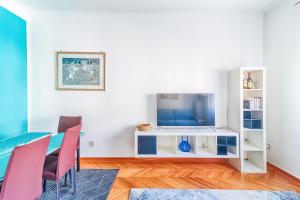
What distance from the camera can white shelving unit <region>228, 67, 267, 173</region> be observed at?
2906 mm

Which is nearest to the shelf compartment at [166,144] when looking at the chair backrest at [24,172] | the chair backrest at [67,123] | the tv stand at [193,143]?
the tv stand at [193,143]

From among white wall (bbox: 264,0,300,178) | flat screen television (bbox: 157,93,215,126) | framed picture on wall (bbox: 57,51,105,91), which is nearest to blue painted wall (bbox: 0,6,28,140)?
framed picture on wall (bbox: 57,51,105,91)

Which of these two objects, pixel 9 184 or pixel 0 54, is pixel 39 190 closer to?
pixel 9 184

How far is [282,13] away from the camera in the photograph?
2.93 m

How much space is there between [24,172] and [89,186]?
1.35 meters

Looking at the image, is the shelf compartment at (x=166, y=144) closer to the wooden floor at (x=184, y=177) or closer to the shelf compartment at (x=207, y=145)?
A: the wooden floor at (x=184, y=177)

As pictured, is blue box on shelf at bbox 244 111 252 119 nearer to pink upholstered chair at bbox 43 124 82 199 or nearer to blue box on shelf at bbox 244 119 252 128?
blue box on shelf at bbox 244 119 252 128

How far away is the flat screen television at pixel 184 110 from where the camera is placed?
3199 mm

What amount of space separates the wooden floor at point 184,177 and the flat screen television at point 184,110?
0.74m

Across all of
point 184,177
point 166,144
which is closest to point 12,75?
point 166,144

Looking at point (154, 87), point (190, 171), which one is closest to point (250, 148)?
point (190, 171)

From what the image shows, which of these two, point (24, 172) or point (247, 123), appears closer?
point (24, 172)

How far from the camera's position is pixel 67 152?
202 cm

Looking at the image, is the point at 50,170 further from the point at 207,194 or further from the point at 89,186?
the point at 207,194
